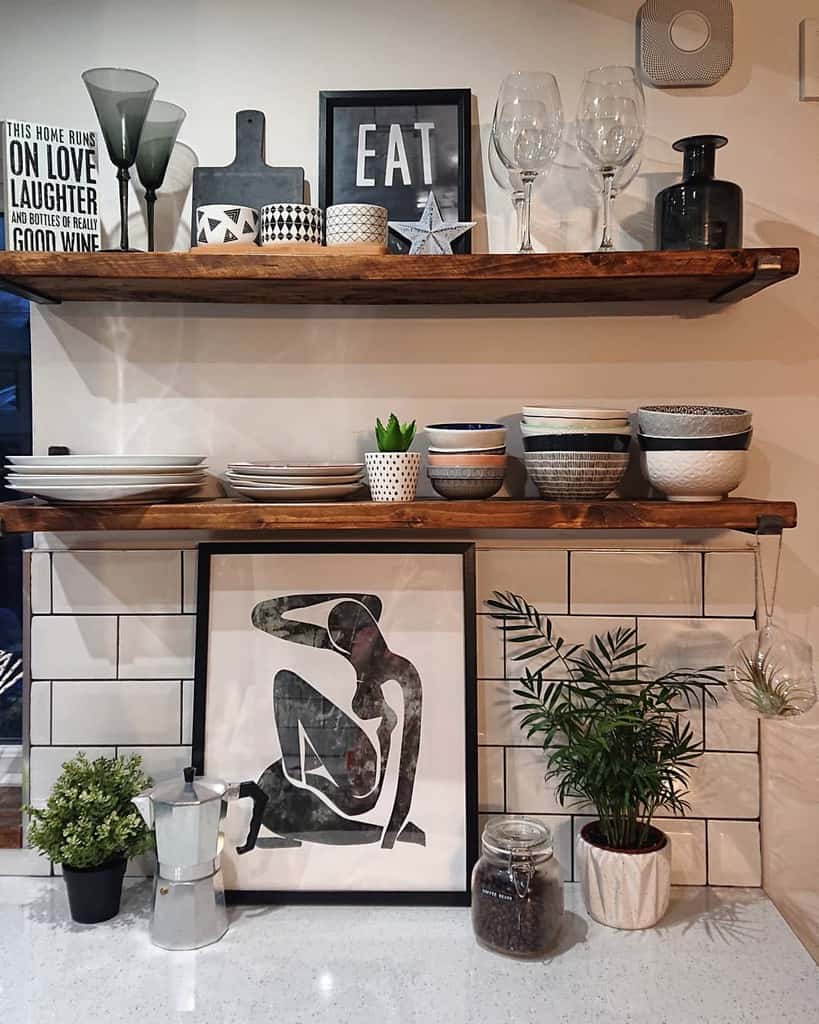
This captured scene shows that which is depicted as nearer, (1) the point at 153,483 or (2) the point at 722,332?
(1) the point at 153,483

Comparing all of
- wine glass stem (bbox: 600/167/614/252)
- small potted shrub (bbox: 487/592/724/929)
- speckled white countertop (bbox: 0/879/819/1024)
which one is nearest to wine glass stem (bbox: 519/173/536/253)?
wine glass stem (bbox: 600/167/614/252)

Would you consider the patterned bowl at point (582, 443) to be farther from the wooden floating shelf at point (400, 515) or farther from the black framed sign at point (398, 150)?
the black framed sign at point (398, 150)

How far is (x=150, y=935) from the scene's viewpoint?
4.10 feet

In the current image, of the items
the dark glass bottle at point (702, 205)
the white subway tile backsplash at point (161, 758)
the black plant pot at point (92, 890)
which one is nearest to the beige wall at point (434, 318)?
the dark glass bottle at point (702, 205)

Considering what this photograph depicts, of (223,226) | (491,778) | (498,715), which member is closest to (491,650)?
(498,715)

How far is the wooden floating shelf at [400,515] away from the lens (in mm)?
1187

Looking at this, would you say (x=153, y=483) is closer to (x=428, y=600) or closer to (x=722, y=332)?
(x=428, y=600)

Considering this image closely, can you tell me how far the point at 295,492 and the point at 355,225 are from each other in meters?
0.39

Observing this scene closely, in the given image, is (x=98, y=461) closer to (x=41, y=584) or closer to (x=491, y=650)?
(x=41, y=584)

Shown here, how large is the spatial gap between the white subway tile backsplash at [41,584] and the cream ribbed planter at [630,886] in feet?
3.09

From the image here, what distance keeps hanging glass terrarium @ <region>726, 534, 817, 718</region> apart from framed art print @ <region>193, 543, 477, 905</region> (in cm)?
41

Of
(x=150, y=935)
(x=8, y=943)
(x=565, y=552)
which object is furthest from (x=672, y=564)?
(x=8, y=943)

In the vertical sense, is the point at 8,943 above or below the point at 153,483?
below

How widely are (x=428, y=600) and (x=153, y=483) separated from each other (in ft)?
1.51
